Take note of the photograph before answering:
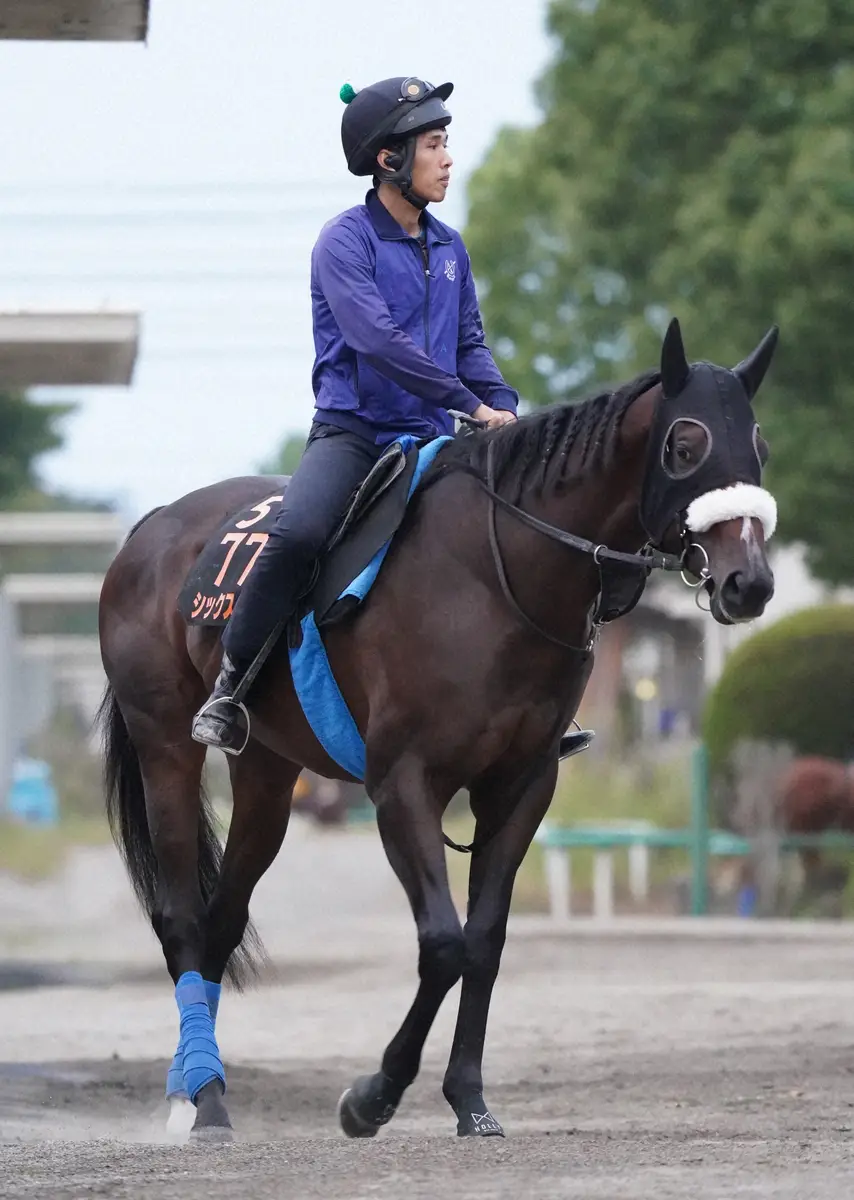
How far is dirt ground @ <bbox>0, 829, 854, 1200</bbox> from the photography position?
4914 mm

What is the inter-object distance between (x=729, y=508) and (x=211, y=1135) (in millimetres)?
2684

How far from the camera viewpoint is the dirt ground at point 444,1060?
491 centimetres

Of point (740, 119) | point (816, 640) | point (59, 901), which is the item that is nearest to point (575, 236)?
point (740, 119)

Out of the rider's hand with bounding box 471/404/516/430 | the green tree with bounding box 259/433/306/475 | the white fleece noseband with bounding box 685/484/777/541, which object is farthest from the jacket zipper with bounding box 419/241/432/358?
the green tree with bounding box 259/433/306/475

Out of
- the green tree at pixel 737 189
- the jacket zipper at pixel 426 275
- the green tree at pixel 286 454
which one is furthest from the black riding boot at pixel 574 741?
the green tree at pixel 286 454

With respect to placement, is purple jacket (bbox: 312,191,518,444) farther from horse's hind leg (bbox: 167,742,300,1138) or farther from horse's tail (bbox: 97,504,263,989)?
horse's tail (bbox: 97,504,263,989)

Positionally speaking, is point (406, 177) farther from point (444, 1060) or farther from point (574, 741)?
point (444, 1060)

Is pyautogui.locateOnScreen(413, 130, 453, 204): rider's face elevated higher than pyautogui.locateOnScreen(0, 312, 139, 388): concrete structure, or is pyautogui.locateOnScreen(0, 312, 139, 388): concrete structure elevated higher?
pyautogui.locateOnScreen(413, 130, 453, 204): rider's face

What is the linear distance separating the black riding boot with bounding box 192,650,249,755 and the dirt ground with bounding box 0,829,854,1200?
132cm

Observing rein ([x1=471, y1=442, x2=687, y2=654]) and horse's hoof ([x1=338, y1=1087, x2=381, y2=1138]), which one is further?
horse's hoof ([x1=338, y1=1087, x2=381, y2=1138])

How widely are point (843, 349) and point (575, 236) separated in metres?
4.01

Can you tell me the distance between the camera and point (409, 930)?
54.6ft

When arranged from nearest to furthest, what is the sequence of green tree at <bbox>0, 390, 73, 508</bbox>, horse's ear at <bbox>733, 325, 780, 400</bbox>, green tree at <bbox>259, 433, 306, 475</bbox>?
horse's ear at <bbox>733, 325, 780, 400</bbox>
green tree at <bbox>0, 390, 73, 508</bbox>
green tree at <bbox>259, 433, 306, 475</bbox>

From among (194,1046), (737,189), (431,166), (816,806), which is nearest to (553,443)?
(431,166)
